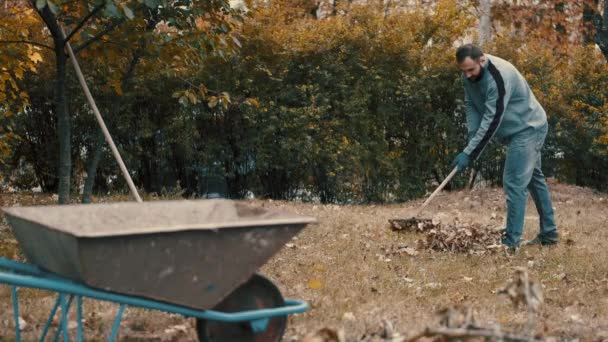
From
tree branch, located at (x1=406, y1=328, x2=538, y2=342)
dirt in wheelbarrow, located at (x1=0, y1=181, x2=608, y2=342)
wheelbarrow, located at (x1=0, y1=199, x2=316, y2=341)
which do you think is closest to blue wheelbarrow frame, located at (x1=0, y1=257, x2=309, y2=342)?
wheelbarrow, located at (x1=0, y1=199, x2=316, y2=341)

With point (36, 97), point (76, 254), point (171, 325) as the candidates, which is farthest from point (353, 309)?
point (36, 97)

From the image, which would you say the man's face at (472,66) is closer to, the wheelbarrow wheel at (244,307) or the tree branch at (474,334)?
the wheelbarrow wheel at (244,307)

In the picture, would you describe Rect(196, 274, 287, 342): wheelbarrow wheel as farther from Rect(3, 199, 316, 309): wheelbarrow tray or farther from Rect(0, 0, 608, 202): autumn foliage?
Rect(0, 0, 608, 202): autumn foliage

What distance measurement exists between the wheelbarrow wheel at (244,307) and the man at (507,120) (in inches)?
131

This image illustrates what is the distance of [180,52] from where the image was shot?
7254 mm

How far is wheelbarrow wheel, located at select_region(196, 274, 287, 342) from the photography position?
12.5ft

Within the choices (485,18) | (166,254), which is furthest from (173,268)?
(485,18)

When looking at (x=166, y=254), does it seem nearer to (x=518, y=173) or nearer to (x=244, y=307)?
(x=244, y=307)

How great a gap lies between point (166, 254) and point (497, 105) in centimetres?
394

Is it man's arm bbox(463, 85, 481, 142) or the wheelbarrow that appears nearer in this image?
the wheelbarrow

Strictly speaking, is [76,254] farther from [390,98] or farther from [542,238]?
[390,98]

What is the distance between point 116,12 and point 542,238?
13.8 feet

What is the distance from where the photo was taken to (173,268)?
11.3ft

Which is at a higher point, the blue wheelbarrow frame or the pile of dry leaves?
the blue wheelbarrow frame
